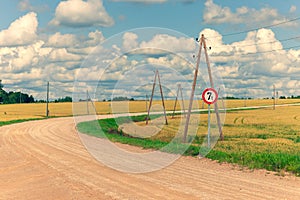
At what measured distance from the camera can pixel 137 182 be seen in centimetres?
1066

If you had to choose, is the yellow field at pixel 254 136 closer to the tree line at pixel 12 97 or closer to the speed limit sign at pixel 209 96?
the speed limit sign at pixel 209 96

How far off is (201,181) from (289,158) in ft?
14.7

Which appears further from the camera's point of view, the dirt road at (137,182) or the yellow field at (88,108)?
the yellow field at (88,108)

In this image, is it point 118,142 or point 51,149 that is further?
point 118,142

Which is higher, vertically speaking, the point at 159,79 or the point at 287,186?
the point at 159,79

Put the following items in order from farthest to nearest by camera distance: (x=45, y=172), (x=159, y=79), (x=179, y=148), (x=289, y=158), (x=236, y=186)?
(x=159, y=79), (x=179, y=148), (x=289, y=158), (x=45, y=172), (x=236, y=186)

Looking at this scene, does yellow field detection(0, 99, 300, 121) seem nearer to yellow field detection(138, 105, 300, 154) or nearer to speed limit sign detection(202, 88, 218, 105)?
yellow field detection(138, 105, 300, 154)

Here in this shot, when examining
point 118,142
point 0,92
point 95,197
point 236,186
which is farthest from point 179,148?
point 0,92

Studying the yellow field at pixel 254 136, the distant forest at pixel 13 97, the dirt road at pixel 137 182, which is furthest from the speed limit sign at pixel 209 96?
the distant forest at pixel 13 97

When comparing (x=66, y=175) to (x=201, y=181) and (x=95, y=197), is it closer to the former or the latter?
(x=95, y=197)

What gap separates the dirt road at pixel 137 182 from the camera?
9266 mm

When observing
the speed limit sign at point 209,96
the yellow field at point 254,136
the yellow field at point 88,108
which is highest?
the speed limit sign at point 209,96

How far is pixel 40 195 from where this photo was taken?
9586mm

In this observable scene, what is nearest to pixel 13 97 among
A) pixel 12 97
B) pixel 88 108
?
pixel 12 97
